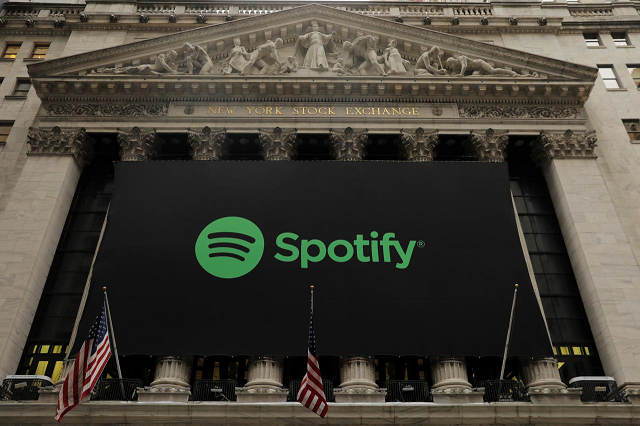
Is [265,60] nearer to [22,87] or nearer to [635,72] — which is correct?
[22,87]

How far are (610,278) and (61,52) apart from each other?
107 ft

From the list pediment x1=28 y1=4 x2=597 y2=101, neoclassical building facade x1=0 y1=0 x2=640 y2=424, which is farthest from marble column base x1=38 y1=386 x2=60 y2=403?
pediment x1=28 y1=4 x2=597 y2=101

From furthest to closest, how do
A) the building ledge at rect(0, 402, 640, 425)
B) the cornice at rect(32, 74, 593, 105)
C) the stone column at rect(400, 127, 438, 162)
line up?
the cornice at rect(32, 74, 593, 105), the stone column at rect(400, 127, 438, 162), the building ledge at rect(0, 402, 640, 425)

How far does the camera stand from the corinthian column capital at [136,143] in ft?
90.2

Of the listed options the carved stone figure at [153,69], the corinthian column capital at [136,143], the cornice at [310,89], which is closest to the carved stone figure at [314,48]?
the cornice at [310,89]

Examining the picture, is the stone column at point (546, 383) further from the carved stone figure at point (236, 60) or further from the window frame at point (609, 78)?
the carved stone figure at point (236, 60)

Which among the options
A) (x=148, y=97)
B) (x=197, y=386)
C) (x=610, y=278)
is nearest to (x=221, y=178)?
(x=148, y=97)

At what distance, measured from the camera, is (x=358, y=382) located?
20781 millimetres

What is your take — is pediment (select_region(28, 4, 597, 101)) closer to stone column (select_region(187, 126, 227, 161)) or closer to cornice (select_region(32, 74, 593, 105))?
cornice (select_region(32, 74, 593, 105))

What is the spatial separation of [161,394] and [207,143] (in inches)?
496

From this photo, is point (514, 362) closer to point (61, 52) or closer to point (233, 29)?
point (233, 29)

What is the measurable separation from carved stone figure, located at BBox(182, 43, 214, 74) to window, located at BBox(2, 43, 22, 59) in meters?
12.2

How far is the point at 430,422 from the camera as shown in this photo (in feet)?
62.9

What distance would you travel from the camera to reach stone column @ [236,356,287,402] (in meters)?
20.1
